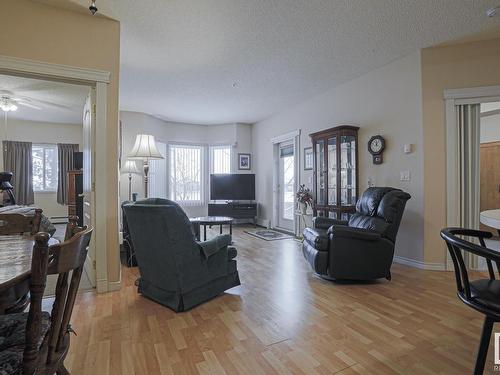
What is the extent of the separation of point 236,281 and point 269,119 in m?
4.69

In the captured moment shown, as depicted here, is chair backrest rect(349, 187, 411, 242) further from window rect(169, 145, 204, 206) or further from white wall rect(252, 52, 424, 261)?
window rect(169, 145, 204, 206)

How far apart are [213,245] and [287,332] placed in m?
0.92

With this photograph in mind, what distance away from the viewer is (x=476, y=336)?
Result: 6.11 feet

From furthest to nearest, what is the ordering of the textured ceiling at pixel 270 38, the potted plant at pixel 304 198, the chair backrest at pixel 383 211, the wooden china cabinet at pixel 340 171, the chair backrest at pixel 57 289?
the potted plant at pixel 304 198
the wooden china cabinet at pixel 340 171
the chair backrest at pixel 383 211
the textured ceiling at pixel 270 38
the chair backrest at pixel 57 289

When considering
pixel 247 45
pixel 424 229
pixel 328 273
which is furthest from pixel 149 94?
pixel 424 229

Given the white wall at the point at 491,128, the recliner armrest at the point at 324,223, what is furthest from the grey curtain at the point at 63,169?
the white wall at the point at 491,128

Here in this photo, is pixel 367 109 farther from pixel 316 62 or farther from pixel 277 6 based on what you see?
pixel 277 6

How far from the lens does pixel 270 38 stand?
120 inches

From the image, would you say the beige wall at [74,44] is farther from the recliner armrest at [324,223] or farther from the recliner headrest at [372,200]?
the recliner headrest at [372,200]

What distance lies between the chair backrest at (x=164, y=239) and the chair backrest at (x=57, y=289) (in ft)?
3.58

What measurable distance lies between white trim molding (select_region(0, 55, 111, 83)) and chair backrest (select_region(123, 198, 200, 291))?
1358mm

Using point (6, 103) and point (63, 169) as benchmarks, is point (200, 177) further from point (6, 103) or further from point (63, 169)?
point (6, 103)

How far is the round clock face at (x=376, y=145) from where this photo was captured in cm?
377

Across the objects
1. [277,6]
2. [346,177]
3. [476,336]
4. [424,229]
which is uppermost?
[277,6]
